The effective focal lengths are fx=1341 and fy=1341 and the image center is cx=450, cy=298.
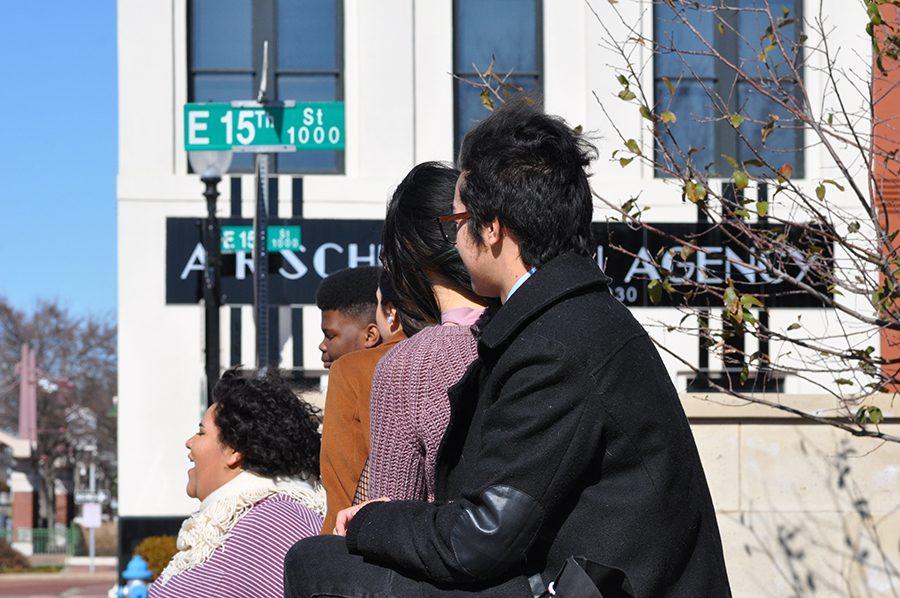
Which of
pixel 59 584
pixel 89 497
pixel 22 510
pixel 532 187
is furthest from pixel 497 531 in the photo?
pixel 89 497

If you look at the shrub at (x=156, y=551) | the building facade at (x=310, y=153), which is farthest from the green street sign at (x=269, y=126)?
the shrub at (x=156, y=551)

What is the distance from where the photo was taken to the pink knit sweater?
272cm

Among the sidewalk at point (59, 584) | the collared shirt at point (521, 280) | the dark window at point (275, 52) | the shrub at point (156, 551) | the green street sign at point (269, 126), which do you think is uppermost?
the dark window at point (275, 52)

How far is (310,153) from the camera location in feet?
51.4

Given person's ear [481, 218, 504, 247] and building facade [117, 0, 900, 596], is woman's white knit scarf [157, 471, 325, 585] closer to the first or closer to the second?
person's ear [481, 218, 504, 247]

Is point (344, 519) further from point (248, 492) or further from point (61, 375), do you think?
point (61, 375)

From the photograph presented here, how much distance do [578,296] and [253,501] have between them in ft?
6.15

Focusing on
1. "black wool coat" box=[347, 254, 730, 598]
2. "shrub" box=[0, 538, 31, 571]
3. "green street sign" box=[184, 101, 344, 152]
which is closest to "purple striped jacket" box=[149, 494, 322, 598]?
"black wool coat" box=[347, 254, 730, 598]

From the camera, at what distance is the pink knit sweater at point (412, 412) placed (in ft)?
8.93

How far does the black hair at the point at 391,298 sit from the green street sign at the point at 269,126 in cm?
676

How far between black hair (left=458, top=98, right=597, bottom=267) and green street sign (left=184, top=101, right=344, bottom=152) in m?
7.49

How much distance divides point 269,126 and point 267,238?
5.20 ft

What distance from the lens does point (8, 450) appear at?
59.7 m

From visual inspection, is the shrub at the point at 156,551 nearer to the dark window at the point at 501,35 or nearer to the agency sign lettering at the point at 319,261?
the agency sign lettering at the point at 319,261
